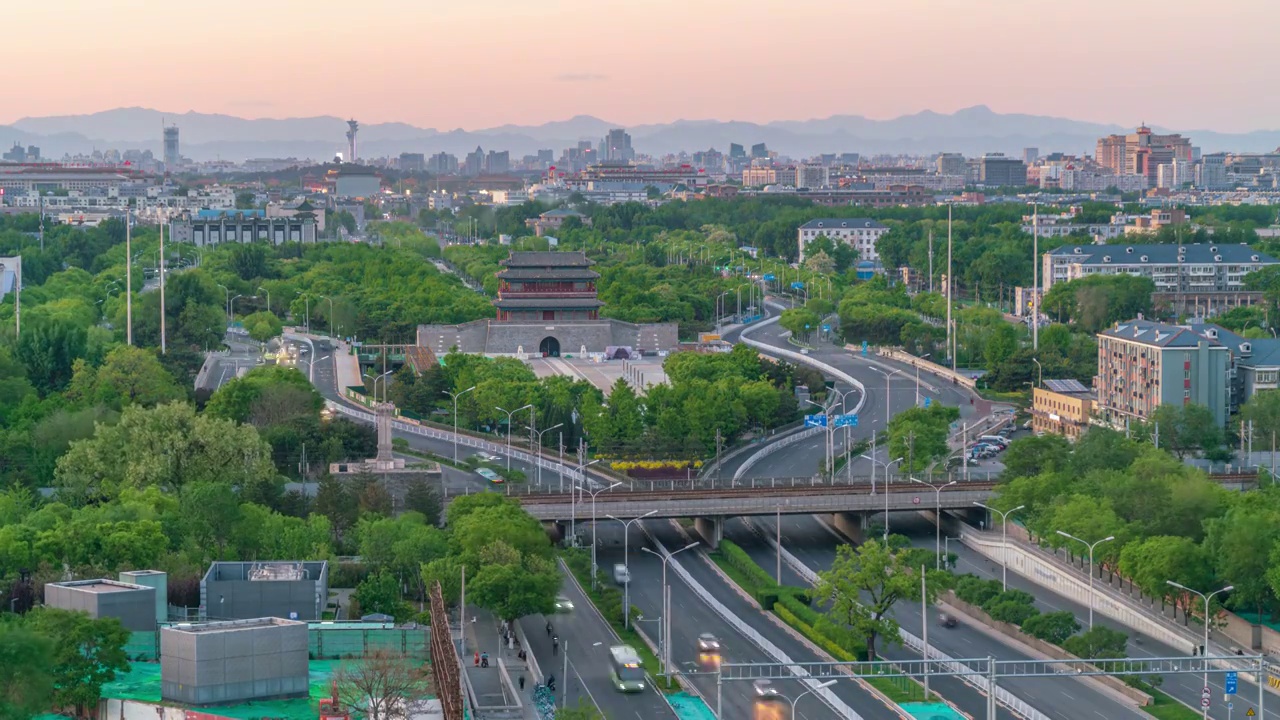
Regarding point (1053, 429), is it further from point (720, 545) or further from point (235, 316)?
point (235, 316)

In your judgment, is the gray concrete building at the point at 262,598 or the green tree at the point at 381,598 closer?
the gray concrete building at the point at 262,598

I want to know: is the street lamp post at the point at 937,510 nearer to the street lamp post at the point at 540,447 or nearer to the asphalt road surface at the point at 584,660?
the asphalt road surface at the point at 584,660

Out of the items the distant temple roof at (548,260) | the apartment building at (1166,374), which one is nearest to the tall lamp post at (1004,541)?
the apartment building at (1166,374)

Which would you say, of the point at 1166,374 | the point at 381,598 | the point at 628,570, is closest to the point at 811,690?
the point at 381,598

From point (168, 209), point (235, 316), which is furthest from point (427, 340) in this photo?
point (168, 209)

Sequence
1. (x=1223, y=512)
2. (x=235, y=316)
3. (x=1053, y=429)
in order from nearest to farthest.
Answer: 1. (x=1223, y=512)
2. (x=1053, y=429)
3. (x=235, y=316)
